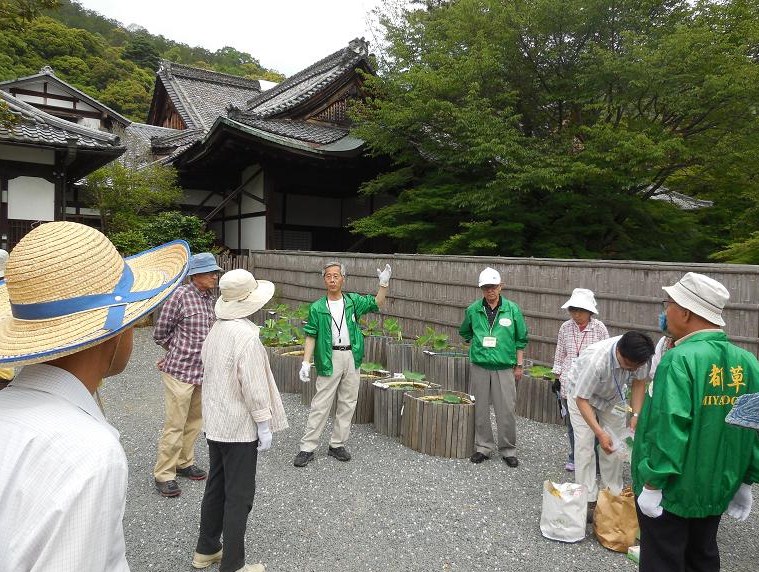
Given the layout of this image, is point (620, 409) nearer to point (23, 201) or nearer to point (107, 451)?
point (107, 451)

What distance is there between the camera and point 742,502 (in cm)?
247

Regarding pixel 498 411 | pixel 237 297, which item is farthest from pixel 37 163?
pixel 498 411

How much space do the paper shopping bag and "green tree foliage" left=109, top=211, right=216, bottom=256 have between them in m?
10.4

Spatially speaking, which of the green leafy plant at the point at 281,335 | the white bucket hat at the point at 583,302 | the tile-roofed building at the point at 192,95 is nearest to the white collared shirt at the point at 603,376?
the white bucket hat at the point at 583,302

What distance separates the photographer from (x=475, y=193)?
9750mm

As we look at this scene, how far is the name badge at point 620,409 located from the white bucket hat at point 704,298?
1.45 meters

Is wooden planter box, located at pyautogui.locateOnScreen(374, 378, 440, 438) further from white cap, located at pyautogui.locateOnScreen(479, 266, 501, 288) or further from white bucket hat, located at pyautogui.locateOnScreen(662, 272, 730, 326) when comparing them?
white bucket hat, located at pyautogui.locateOnScreen(662, 272, 730, 326)

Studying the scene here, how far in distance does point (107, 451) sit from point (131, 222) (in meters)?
14.0

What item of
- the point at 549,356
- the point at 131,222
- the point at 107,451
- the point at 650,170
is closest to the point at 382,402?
the point at 549,356

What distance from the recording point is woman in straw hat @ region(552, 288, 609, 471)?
4.57 metres

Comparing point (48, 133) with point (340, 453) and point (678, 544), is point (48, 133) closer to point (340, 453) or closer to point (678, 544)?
point (340, 453)

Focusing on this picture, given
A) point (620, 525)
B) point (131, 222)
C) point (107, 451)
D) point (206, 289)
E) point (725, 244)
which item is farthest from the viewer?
point (131, 222)

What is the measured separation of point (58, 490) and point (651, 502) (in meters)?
2.25

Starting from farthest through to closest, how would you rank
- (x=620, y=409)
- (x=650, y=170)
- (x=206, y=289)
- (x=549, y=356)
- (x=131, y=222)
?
1. (x=131, y=222)
2. (x=650, y=170)
3. (x=549, y=356)
4. (x=206, y=289)
5. (x=620, y=409)
